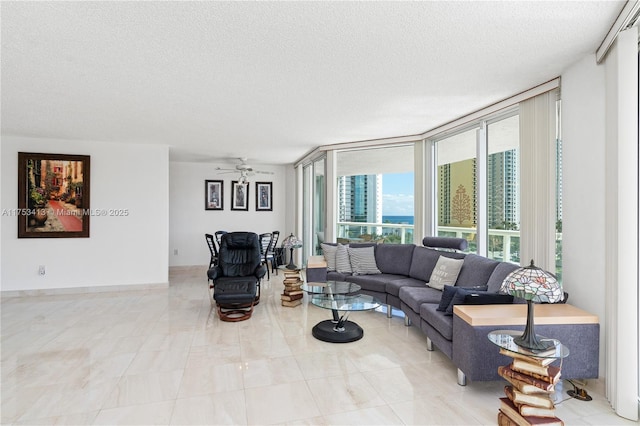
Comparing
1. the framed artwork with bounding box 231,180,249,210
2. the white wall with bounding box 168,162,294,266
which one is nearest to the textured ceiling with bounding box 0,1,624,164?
the white wall with bounding box 168,162,294,266

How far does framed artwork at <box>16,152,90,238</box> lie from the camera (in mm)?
5516

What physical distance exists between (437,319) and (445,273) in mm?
1107

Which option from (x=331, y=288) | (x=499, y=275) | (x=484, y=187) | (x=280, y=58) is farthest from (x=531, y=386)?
(x=280, y=58)

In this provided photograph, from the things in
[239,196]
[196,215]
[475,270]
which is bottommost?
[475,270]

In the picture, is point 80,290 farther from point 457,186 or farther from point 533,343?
point 533,343

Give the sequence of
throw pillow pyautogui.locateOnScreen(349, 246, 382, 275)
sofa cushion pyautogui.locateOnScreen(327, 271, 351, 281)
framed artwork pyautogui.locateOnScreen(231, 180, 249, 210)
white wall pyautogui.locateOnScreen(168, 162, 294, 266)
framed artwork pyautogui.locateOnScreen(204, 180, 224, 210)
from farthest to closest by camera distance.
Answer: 1. framed artwork pyautogui.locateOnScreen(231, 180, 249, 210)
2. framed artwork pyautogui.locateOnScreen(204, 180, 224, 210)
3. white wall pyautogui.locateOnScreen(168, 162, 294, 266)
4. throw pillow pyautogui.locateOnScreen(349, 246, 382, 275)
5. sofa cushion pyautogui.locateOnScreen(327, 271, 351, 281)

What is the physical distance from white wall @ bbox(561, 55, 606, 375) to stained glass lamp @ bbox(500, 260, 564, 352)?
804 mm

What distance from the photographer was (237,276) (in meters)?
5.14

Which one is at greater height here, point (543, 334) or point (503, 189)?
point (503, 189)

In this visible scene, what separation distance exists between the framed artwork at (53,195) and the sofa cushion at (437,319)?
5.68 m

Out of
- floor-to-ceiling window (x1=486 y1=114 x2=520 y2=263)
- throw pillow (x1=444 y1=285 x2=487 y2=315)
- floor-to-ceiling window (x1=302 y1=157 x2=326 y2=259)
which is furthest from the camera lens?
floor-to-ceiling window (x1=302 y1=157 x2=326 y2=259)

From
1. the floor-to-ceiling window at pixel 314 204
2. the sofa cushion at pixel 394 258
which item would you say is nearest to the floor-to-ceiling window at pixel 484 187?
the sofa cushion at pixel 394 258

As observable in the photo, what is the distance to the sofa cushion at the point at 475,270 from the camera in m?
3.49

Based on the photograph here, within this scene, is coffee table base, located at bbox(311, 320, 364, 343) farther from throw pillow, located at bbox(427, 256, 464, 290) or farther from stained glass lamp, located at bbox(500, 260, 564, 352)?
stained glass lamp, located at bbox(500, 260, 564, 352)
